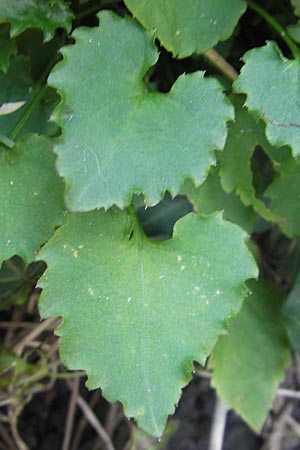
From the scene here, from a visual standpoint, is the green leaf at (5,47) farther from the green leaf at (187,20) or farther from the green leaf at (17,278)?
the green leaf at (17,278)

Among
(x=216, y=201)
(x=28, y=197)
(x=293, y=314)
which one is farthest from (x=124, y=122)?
(x=293, y=314)

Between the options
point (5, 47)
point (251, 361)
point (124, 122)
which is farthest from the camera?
point (251, 361)

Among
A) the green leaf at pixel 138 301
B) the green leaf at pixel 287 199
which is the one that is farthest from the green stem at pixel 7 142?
the green leaf at pixel 287 199

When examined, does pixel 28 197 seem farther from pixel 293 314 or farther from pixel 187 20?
pixel 293 314

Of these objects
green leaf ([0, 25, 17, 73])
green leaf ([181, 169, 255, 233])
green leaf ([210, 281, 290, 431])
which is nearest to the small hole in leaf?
green leaf ([181, 169, 255, 233])

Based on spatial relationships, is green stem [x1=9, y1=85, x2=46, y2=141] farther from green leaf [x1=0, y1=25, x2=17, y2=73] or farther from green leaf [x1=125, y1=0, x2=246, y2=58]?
green leaf [x1=125, y1=0, x2=246, y2=58]
